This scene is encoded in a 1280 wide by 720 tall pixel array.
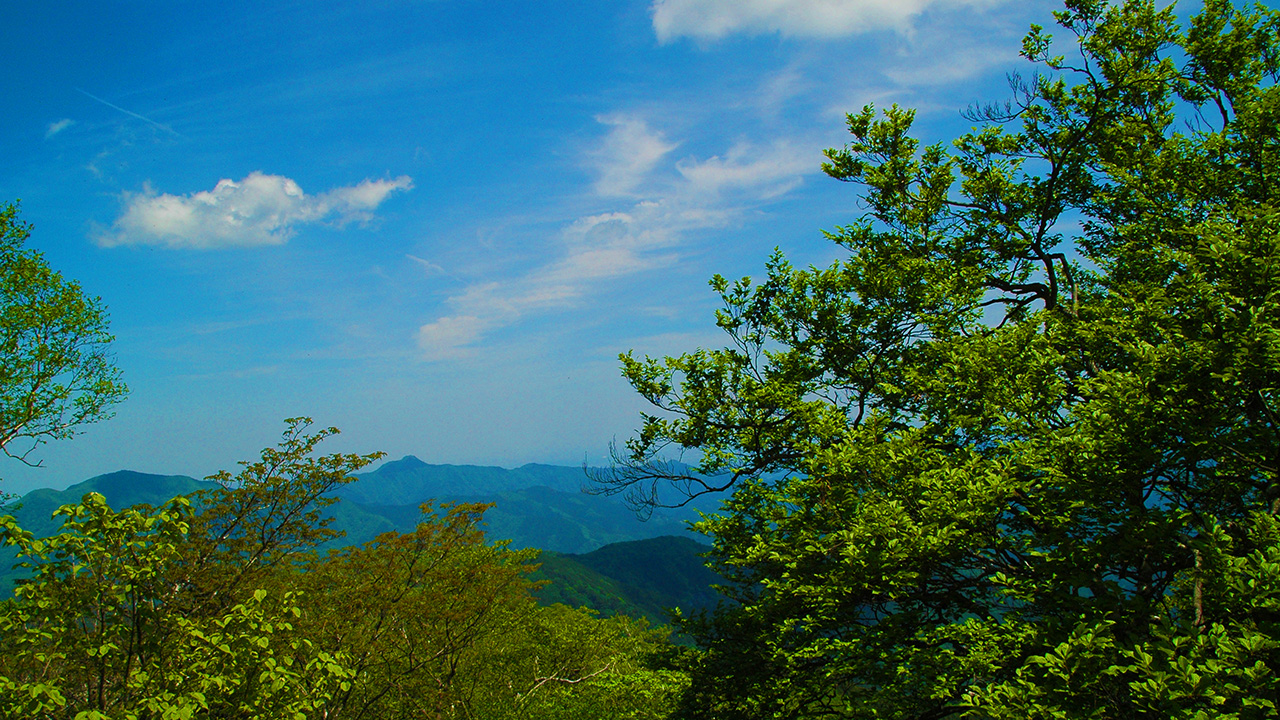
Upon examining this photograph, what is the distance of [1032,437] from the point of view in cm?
676

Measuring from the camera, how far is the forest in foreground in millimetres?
5062

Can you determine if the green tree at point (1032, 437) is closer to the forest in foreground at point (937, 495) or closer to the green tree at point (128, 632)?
the forest in foreground at point (937, 495)

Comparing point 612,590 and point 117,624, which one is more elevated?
point 117,624

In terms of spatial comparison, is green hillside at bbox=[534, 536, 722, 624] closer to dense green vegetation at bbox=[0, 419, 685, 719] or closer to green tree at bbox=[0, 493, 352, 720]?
dense green vegetation at bbox=[0, 419, 685, 719]

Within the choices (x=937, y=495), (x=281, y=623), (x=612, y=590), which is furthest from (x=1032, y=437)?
(x=612, y=590)

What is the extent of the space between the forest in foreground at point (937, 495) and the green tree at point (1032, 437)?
0.05 m

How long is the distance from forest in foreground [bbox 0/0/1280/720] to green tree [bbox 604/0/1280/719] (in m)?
0.05

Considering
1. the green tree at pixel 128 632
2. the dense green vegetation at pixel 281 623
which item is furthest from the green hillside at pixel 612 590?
the green tree at pixel 128 632

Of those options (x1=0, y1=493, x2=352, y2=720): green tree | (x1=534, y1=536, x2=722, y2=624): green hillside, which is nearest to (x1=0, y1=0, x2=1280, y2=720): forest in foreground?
(x1=0, y1=493, x2=352, y2=720): green tree

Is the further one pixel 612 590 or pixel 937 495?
pixel 612 590

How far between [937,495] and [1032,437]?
1226mm

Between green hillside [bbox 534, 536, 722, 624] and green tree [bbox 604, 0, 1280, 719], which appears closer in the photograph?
green tree [bbox 604, 0, 1280, 719]

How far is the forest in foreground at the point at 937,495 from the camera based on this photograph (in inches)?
199

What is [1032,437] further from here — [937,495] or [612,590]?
[612,590]
